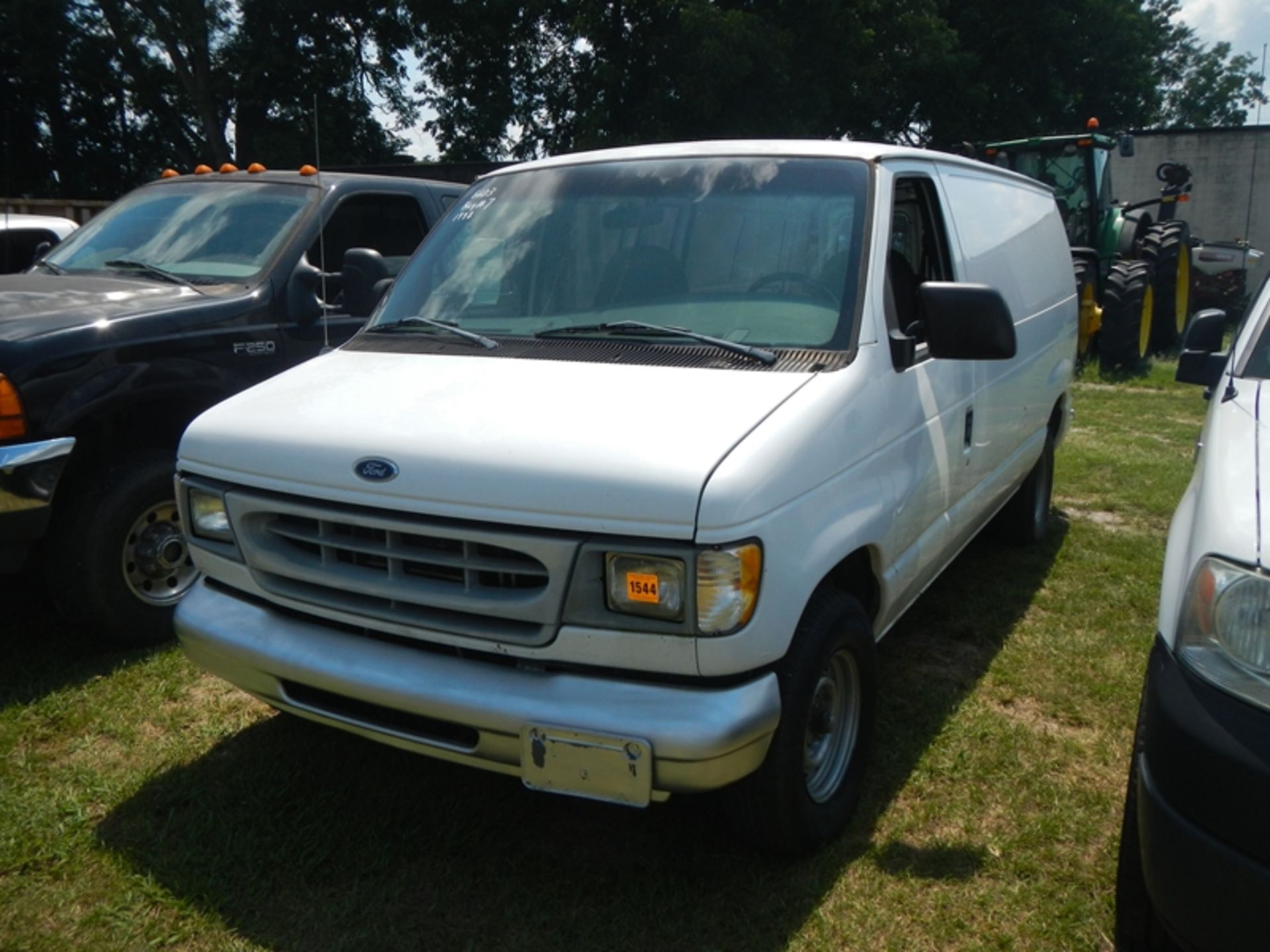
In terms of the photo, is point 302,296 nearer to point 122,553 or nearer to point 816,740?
point 122,553

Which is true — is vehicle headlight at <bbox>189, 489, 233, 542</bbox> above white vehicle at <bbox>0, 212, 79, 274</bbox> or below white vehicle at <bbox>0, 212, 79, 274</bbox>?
below

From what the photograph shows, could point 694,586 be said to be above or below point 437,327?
below

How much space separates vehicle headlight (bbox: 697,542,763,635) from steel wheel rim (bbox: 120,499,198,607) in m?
2.74

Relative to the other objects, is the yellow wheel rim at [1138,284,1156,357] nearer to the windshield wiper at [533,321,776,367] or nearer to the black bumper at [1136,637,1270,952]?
the windshield wiper at [533,321,776,367]

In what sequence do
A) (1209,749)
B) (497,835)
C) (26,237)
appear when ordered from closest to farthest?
(1209,749)
(497,835)
(26,237)

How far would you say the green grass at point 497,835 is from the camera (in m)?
2.81

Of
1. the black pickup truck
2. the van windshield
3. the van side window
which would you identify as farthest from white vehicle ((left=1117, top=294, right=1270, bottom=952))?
the black pickup truck

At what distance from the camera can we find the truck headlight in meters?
2.48

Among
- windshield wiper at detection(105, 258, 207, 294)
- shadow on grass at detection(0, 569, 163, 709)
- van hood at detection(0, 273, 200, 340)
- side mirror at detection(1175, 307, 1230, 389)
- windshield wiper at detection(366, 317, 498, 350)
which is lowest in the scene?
shadow on grass at detection(0, 569, 163, 709)

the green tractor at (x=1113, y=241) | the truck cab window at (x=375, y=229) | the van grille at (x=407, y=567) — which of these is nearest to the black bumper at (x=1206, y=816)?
the van grille at (x=407, y=567)

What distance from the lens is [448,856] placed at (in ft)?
10.2

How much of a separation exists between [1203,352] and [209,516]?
3630mm

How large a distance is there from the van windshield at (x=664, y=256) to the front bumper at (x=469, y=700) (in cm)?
112

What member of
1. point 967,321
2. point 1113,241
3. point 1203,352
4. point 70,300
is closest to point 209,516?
point 70,300
